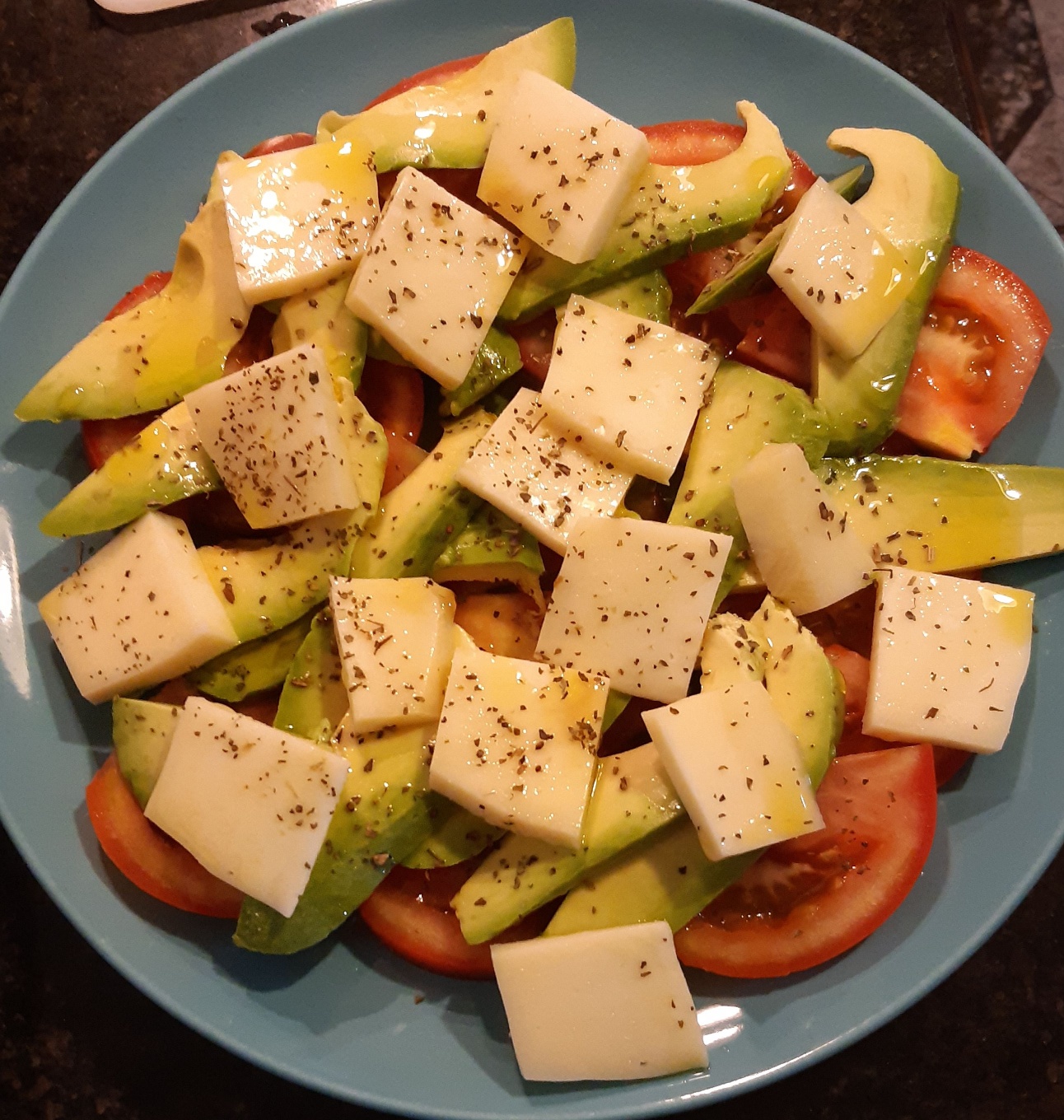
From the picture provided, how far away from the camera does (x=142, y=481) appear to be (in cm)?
132

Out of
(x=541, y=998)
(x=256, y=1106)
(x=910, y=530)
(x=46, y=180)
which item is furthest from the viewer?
(x=46, y=180)

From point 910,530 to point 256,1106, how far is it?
1.50 m

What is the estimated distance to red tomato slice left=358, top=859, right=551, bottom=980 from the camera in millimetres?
1341

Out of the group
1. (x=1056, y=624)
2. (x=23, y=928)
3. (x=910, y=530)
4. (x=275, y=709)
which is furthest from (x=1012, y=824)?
(x=23, y=928)

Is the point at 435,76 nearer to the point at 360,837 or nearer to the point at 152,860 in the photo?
the point at 360,837

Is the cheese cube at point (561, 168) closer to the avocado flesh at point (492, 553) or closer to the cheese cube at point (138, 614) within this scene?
the avocado flesh at point (492, 553)

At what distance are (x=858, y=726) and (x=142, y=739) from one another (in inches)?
42.8

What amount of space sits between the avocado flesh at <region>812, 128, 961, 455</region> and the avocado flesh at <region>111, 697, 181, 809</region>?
3.53 ft

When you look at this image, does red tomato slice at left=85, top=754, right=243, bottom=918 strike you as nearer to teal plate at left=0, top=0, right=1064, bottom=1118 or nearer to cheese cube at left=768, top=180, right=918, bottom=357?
teal plate at left=0, top=0, right=1064, bottom=1118

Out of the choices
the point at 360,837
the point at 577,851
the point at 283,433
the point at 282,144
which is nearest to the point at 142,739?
the point at 360,837

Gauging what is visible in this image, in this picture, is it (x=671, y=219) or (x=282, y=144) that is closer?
(x=671, y=219)

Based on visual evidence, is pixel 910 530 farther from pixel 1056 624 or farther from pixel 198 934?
pixel 198 934

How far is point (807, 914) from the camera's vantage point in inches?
52.3

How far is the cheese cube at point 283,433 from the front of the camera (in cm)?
125
